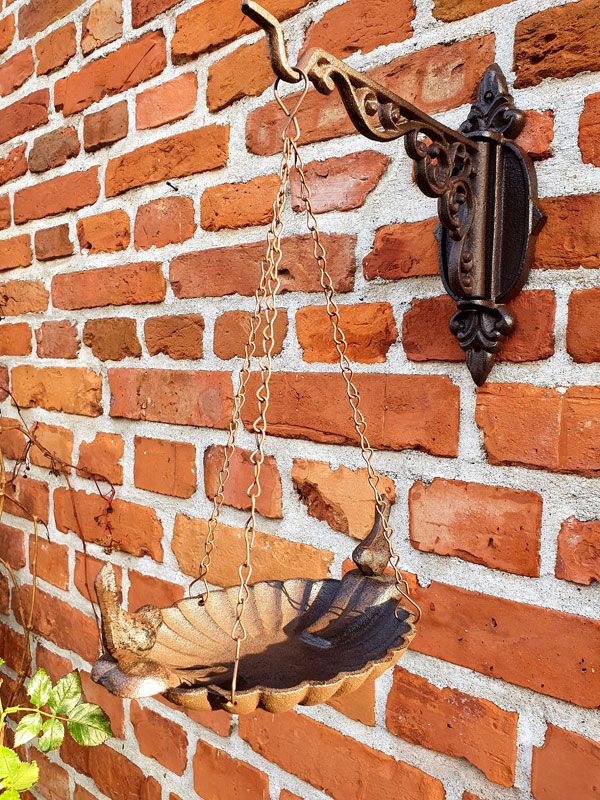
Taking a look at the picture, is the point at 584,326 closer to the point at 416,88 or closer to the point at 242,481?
the point at 416,88

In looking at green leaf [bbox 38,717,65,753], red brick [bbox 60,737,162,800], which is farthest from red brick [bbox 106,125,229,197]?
red brick [bbox 60,737,162,800]

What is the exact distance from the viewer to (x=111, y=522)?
1119mm

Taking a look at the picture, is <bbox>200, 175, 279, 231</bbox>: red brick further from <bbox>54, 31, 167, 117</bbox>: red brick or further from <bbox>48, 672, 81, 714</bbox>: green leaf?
<bbox>48, 672, 81, 714</bbox>: green leaf

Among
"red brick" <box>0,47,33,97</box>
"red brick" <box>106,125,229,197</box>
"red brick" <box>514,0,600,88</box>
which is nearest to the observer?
"red brick" <box>514,0,600,88</box>

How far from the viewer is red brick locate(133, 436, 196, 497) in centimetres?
98

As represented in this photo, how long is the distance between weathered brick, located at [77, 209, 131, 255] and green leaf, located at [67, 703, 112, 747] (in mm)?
658

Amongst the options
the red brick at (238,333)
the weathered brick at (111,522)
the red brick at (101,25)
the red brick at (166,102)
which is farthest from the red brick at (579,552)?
the red brick at (101,25)

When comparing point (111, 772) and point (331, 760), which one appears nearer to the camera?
point (331, 760)

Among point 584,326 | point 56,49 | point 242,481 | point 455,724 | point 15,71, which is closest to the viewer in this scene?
point 584,326

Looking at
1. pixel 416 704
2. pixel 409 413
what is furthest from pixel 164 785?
pixel 409 413

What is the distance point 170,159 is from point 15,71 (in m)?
0.54

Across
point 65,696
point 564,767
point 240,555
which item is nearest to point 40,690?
point 65,696

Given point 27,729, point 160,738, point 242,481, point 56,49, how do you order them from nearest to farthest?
point 27,729 → point 242,481 → point 160,738 → point 56,49

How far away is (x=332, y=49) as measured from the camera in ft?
2.61
